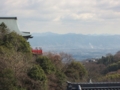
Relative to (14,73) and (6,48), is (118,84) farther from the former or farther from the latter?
(6,48)

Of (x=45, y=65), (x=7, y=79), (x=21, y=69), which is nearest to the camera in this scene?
(x=7, y=79)

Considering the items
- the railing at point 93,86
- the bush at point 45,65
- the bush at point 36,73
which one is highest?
the bush at point 45,65

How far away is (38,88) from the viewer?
778 inches

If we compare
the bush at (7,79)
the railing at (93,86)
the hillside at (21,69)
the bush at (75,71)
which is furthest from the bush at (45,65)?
the railing at (93,86)

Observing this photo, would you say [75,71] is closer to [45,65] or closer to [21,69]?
[45,65]

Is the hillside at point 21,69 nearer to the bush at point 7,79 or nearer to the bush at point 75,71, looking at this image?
the bush at point 7,79

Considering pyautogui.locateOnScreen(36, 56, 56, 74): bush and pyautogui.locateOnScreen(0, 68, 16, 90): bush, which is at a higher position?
pyautogui.locateOnScreen(36, 56, 56, 74): bush

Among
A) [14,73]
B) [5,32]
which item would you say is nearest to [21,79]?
[14,73]

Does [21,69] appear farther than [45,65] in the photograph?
No

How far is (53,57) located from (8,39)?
6148mm

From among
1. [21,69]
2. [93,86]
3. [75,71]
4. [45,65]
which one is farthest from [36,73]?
[93,86]

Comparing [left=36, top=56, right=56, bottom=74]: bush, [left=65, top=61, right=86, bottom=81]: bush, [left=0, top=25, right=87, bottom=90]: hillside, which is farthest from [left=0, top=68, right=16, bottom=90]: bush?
[left=65, top=61, right=86, bottom=81]: bush

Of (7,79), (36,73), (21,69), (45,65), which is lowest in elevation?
(7,79)

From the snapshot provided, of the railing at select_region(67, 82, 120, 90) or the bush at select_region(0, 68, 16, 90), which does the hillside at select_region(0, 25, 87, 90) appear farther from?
the railing at select_region(67, 82, 120, 90)
